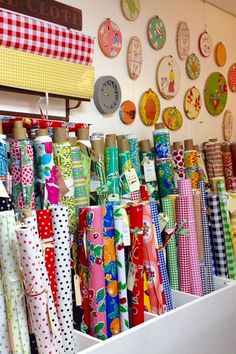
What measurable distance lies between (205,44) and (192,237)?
1.41m

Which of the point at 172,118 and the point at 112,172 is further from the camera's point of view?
the point at 172,118

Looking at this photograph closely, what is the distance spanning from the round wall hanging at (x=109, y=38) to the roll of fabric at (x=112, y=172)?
571 mm

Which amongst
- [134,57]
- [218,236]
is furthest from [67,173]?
[134,57]

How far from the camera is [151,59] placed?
7.25 feet

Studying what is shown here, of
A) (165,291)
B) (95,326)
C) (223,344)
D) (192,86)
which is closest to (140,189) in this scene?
(165,291)

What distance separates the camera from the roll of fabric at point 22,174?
1.30m

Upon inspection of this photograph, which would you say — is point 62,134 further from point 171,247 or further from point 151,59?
point 151,59

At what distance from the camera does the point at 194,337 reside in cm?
153

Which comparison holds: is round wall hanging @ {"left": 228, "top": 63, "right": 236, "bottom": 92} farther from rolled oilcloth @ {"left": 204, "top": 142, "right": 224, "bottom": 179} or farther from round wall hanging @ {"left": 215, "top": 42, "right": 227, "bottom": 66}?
rolled oilcloth @ {"left": 204, "top": 142, "right": 224, "bottom": 179}

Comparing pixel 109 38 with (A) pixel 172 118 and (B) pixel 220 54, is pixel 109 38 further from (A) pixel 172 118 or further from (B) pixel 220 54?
Answer: (B) pixel 220 54

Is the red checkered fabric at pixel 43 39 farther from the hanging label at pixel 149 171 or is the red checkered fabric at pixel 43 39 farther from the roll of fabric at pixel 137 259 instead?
the roll of fabric at pixel 137 259

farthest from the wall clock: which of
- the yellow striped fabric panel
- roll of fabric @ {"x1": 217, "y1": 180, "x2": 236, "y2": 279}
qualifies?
roll of fabric @ {"x1": 217, "y1": 180, "x2": 236, "y2": 279}

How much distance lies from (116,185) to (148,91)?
0.76 meters

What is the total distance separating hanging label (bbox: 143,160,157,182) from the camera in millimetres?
1833
